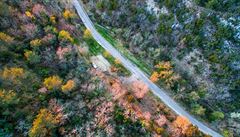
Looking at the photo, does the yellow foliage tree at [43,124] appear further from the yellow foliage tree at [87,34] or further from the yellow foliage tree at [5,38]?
the yellow foliage tree at [87,34]

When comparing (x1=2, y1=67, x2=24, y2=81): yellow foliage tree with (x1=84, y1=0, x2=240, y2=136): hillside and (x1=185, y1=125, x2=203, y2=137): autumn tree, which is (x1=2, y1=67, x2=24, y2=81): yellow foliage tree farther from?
(x1=185, y1=125, x2=203, y2=137): autumn tree

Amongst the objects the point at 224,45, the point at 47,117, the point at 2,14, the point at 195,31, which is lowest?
the point at 224,45

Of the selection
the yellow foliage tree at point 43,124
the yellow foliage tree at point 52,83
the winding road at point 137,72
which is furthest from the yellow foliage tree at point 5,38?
the winding road at point 137,72

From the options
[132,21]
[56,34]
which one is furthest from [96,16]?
[56,34]

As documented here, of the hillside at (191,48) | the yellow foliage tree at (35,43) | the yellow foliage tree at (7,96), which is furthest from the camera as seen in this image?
the hillside at (191,48)

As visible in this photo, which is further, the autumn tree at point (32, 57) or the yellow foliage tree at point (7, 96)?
the autumn tree at point (32, 57)

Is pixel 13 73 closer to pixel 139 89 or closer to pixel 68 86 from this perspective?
pixel 68 86

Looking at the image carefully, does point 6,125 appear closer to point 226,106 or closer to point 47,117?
point 47,117

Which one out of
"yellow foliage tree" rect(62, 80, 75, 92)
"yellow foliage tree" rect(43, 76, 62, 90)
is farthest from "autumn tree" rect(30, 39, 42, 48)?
"yellow foliage tree" rect(62, 80, 75, 92)
